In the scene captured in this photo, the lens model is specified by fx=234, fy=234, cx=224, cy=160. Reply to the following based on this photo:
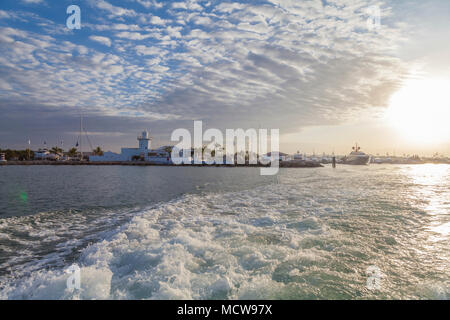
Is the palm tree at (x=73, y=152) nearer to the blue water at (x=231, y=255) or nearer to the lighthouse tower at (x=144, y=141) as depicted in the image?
the lighthouse tower at (x=144, y=141)

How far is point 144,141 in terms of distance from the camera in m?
92.0

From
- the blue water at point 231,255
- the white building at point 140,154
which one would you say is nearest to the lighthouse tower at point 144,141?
the white building at point 140,154

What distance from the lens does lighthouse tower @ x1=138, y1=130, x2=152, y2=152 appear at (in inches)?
3604

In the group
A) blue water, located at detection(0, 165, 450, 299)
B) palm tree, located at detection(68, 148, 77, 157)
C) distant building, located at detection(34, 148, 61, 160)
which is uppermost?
palm tree, located at detection(68, 148, 77, 157)

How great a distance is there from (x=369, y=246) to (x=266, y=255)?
2829 mm

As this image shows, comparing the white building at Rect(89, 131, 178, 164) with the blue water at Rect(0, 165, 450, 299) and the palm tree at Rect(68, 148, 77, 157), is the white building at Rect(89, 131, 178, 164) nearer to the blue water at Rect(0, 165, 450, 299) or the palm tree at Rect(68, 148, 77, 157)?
the palm tree at Rect(68, 148, 77, 157)

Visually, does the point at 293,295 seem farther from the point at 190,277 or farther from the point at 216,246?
the point at 216,246

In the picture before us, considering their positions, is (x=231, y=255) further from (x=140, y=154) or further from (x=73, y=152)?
(x=73, y=152)

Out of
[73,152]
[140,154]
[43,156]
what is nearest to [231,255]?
[140,154]

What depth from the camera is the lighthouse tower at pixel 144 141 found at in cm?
9155

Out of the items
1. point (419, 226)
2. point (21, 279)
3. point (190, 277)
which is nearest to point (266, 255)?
point (190, 277)

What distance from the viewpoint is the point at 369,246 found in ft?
19.7

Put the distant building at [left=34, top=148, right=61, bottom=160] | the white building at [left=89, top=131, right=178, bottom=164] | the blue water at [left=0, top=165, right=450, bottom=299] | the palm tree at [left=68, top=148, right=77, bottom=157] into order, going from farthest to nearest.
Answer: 1. the palm tree at [left=68, top=148, right=77, bottom=157]
2. the distant building at [left=34, top=148, right=61, bottom=160]
3. the white building at [left=89, top=131, right=178, bottom=164]
4. the blue water at [left=0, top=165, right=450, bottom=299]

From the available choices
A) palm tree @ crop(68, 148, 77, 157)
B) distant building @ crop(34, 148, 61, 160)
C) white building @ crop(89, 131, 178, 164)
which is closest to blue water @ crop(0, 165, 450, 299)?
white building @ crop(89, 131, 178, 164)
